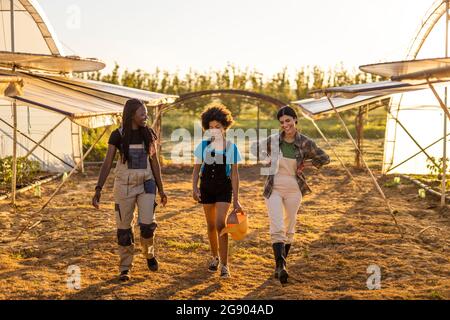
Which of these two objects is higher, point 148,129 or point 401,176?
point 148,129

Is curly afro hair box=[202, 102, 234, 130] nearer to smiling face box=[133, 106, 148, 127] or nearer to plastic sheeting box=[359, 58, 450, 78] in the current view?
smiling face box=[133, 106, 148, 127]

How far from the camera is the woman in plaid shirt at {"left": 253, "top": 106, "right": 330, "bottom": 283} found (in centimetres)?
611

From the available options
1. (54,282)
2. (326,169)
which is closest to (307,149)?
(54,282)

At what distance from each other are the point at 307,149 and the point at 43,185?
9265mm

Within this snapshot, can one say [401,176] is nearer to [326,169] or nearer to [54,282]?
[326,169]

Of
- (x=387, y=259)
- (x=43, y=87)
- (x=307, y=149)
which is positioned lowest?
(x=387, y=259)

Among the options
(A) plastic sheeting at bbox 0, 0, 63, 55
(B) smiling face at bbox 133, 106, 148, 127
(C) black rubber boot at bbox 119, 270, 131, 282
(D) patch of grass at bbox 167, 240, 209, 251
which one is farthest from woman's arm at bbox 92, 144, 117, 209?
(A) plastic sheeting at bbox 0, 0, 63, 55

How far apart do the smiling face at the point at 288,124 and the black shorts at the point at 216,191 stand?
0.77m

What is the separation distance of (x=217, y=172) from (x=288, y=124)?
0.84 metres

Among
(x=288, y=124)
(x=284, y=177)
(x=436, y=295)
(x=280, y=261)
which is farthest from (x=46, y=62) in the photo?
(x=436, y=295)

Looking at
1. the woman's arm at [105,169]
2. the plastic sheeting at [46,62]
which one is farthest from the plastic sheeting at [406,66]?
the plastic sheeting at [46,62]

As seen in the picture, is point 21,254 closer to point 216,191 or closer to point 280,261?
point 216,191

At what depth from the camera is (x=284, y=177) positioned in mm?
6164

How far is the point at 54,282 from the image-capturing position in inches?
243
